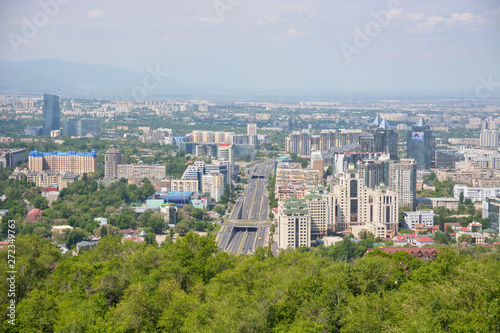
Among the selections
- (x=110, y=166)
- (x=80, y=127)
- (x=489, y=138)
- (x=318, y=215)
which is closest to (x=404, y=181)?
(x=318, y=215)

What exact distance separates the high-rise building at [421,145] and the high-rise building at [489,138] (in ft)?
19.1

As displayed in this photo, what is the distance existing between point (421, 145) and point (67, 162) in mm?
14552

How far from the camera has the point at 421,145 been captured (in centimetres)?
2400

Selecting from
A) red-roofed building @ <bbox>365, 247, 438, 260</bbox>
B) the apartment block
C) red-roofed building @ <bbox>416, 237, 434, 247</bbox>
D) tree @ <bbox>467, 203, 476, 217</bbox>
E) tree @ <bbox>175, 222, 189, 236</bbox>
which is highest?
the apartment block

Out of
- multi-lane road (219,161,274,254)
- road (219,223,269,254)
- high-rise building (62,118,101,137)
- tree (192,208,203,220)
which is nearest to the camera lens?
road (219,223,269,254)

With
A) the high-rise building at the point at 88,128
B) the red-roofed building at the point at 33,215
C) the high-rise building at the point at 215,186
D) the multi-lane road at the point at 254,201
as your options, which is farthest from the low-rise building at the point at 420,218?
the high-rise building at the point at 88,128

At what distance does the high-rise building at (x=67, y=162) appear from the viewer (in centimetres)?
2231

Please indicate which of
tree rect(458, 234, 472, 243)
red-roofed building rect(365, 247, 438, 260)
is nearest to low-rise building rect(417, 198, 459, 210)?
tree rect(458, 234, 472, 243)

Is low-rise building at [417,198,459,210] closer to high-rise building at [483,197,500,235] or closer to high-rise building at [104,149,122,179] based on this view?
high-rise building at [483,197,500,235]

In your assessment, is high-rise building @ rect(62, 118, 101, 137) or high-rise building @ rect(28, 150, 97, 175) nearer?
high-rise building @ rect(28, 150, 97, 175)

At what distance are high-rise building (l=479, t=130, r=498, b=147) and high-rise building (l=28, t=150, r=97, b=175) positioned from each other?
19245 mm

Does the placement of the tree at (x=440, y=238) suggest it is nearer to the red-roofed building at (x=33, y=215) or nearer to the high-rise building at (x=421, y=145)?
the red-roofed building at (x=33, y=215)

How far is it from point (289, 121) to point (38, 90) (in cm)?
2007

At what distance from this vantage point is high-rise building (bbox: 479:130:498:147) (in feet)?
93.6
